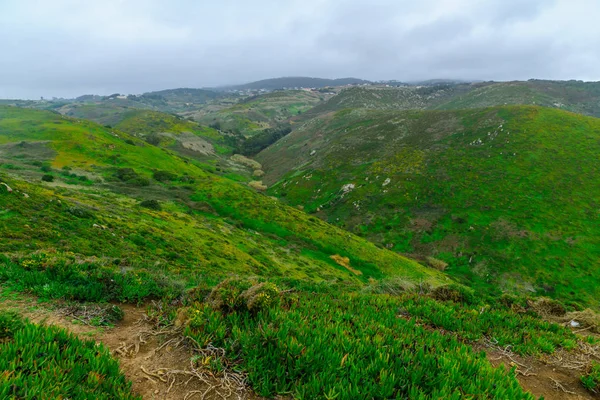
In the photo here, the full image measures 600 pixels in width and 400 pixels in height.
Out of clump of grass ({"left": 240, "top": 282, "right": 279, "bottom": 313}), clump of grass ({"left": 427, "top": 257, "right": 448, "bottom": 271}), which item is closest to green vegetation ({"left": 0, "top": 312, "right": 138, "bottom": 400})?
clump of grass ({"left": 240, "top": 282, "right": 279, "bottom": 313})

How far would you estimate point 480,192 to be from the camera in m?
75.2

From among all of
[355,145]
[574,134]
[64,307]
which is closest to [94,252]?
[64,307]

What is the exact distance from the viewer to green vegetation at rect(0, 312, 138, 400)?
12.9 feet

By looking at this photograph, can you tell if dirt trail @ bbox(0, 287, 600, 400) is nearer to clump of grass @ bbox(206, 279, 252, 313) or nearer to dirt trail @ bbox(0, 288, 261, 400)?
dirt trail @ bbox(0, 288, 261, 400)

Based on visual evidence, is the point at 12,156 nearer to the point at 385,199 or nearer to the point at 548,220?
the point at 385,199

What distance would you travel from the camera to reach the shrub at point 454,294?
12.6 meters

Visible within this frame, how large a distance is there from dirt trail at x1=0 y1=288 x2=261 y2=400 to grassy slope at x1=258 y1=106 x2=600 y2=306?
57708 millimetres

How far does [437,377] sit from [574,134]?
121 m

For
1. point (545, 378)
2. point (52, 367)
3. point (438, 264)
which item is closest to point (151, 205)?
point (52, 367)

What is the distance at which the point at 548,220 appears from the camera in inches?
2468

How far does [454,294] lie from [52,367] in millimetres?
13651

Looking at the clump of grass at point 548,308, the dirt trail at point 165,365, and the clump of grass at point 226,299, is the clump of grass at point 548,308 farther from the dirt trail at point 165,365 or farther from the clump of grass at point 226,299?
the clump of grass at point 226,299

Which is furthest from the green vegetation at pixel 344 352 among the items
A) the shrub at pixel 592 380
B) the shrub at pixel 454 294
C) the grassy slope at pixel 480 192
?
the grassy slope at pixel 480 192

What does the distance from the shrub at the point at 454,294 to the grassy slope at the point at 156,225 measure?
11.6 metres
